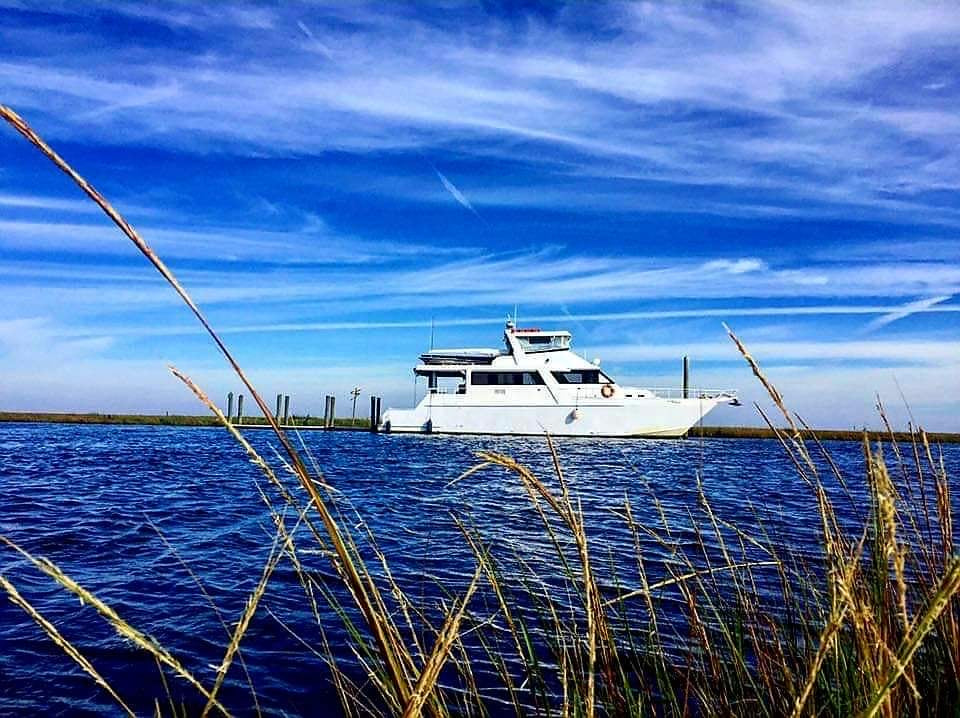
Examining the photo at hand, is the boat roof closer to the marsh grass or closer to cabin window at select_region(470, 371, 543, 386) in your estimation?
cabin window at select_region(470, 371, 543, 386)

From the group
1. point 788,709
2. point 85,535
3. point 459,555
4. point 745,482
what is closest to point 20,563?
point 85,535

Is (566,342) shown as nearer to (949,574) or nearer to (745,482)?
(745,482)

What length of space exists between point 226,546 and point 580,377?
23.4m

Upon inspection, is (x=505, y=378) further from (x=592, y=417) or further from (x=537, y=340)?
(x=592, y=417)

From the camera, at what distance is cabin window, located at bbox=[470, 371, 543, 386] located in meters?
28.8

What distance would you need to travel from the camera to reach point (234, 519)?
24.5 feet

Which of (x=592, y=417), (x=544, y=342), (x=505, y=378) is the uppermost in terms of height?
(x=544, y=342)

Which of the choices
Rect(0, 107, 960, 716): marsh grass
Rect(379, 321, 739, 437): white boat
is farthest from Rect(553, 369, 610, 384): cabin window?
Rect(0, 107, 960, 716): marsh grass

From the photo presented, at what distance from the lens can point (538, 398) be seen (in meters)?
28.3

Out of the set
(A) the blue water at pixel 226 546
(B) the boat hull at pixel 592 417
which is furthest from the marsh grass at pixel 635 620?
(B) the boat hull at pixel 592 417

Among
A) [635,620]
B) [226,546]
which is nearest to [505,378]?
[226,546]

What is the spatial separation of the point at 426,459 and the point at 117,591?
12.8m

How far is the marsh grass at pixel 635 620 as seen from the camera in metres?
0.79

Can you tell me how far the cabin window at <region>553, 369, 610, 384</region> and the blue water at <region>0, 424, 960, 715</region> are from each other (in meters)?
14.0
